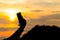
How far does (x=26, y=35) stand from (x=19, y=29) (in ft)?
5.34

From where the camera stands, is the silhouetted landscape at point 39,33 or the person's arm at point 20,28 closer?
the silhouetted landscape at point 39,33

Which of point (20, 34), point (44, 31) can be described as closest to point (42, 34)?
point (44, 31)

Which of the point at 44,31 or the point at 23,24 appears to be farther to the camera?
the point at 23,24

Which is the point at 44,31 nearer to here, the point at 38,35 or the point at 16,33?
the point at 38,35

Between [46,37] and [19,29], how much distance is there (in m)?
3.92

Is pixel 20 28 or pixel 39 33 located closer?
pixel 39 33

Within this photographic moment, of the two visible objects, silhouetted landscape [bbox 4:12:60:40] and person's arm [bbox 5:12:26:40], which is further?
person's arm [bbox 5:12:26:40]

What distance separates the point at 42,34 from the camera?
3838 centimetres

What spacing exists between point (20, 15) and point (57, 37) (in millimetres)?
5714

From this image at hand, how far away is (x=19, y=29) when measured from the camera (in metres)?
40.2

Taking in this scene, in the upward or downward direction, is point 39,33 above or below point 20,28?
below

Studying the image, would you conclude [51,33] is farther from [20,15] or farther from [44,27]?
[20,15]

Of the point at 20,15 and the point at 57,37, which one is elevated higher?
the point at 20,15

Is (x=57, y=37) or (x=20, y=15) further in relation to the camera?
(x=20, y=15)
